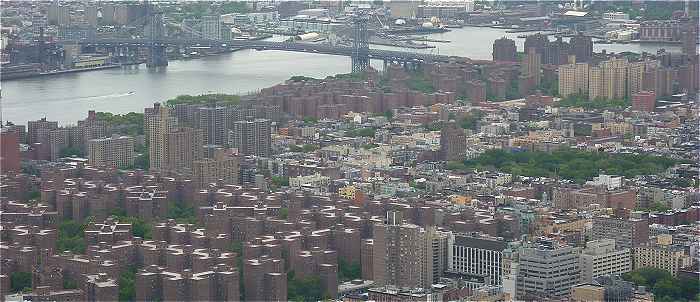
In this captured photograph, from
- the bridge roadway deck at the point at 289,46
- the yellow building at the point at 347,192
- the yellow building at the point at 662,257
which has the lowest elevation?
the yellow building at the point at 662,257

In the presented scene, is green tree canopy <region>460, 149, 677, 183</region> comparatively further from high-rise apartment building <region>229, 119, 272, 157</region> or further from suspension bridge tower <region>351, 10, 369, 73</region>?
suspension bridge tower <region>351, 10, 369, 73</region>

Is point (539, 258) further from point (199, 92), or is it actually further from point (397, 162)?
point (199, 92)

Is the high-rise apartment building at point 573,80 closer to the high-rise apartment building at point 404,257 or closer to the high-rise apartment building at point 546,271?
the high-rise apartment building at point 404,257

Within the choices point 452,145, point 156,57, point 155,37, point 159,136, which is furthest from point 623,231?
point 155,37

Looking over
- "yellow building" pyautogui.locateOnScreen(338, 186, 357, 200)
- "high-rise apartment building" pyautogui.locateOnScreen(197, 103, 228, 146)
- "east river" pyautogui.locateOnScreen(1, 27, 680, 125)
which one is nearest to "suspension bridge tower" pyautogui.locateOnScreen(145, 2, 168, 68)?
"east river" pyautogui.locateOnScreen(1, 27, 680, 125)

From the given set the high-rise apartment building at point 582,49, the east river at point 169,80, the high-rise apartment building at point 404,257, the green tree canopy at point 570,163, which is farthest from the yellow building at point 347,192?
the high-rise apartment building at point 582,49

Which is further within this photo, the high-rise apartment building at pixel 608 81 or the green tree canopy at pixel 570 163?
the high-rise apartment building at pixel 608 81
